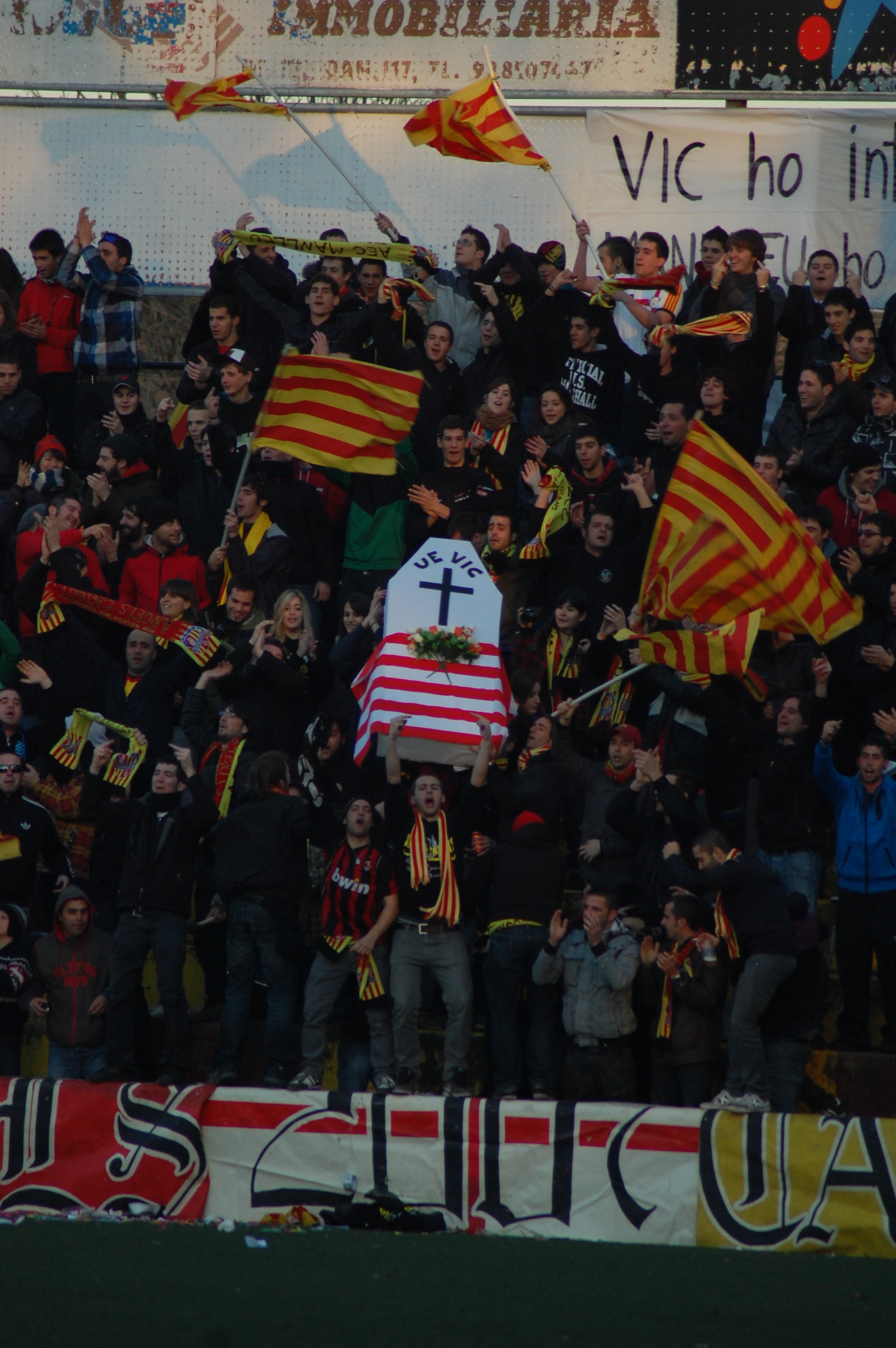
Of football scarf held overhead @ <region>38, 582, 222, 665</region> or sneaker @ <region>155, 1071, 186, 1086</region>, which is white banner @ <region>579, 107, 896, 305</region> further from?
sneaker @ <region>155, 1071, 186, 1086</region>

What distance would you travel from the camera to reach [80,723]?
12.0m

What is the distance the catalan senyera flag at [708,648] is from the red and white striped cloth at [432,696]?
39.8 inches

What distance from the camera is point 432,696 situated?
11547 millimetres

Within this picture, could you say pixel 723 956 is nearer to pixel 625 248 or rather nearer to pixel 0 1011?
pixel 0 1011

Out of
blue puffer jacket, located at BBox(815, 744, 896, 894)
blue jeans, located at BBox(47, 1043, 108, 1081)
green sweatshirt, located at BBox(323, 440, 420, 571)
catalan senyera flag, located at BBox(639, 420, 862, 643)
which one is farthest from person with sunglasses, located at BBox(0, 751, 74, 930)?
blue puffer jacket, located at BBox(815, 744, 896, 894)

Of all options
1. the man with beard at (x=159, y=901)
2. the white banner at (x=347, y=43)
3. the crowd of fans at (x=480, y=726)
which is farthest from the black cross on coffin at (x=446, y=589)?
the white banner at (x=347, y=43)

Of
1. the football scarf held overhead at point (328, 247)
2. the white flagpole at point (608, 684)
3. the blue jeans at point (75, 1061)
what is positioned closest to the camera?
the blue jeans at point (75, 1061)

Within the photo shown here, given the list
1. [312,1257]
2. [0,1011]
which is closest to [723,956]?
[312,1257]

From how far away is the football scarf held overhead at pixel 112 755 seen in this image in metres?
11.8

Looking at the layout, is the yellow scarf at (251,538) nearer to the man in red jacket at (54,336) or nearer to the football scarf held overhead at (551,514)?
the football scarf held overhead at (551,514)

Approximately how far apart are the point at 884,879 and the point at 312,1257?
3833 millimetres

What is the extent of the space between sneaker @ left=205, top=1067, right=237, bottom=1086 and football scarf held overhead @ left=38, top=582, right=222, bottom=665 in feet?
8.55

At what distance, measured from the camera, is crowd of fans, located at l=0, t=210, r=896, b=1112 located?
1067 cm

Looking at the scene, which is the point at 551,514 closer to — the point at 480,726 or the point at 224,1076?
the point at 480,726
